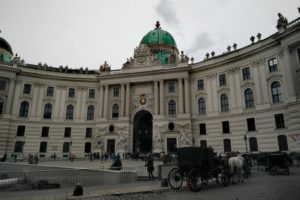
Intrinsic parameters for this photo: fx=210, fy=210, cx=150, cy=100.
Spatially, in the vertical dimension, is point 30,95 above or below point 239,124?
above

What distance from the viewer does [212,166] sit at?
13016 mm

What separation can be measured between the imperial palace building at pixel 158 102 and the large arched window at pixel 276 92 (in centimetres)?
16

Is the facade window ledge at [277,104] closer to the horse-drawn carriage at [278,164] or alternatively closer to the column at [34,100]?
the horse-drawn carriage at [278,164]

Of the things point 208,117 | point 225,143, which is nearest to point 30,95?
point 208,117

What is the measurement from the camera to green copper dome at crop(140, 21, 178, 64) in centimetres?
5465

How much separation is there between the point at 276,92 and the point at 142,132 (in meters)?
28.7

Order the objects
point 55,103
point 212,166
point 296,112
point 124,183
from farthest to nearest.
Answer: point 55,103 → point 296,112 → point 124,183 → point 212,166

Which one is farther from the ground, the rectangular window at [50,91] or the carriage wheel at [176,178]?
the rectangular window at [50,91]

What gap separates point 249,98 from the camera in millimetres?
36625

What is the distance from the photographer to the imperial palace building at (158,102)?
32906 millimetres

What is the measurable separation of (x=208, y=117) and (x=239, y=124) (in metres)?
Answer: 6.11

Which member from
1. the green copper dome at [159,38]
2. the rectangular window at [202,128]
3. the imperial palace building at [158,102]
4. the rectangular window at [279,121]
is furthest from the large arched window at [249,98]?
the green copper dome at [159,38]

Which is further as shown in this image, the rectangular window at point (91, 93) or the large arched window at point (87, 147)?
the rectangular window at point (91, 93)

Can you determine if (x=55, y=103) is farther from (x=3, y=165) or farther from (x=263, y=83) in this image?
(x=263, y=83)
